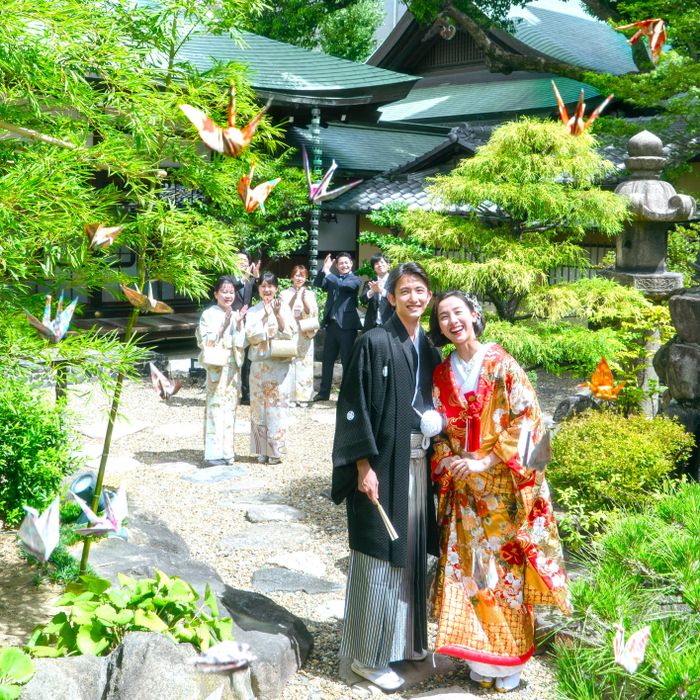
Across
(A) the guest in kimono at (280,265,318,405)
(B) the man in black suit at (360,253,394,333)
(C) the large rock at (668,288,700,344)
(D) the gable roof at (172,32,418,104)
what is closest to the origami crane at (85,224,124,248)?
(C) the large rock at (668,288,700,344)

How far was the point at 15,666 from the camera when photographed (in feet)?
9.48

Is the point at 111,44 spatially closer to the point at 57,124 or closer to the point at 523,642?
the point at 57,124

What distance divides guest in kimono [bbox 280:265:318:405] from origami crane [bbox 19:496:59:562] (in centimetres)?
733

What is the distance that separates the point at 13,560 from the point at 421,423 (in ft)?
8.06

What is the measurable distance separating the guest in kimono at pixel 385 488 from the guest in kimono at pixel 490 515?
0.52 feet

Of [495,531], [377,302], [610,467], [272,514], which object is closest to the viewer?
[495,531]

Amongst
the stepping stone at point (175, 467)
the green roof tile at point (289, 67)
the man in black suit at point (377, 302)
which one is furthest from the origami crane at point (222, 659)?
→ the green roof tile at point (289, 67)

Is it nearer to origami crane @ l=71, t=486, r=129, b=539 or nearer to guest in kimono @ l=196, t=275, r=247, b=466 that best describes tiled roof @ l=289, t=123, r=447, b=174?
guest in kimono @ l=196, t=275, r=247, b=466

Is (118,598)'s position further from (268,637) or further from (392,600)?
(392,600)

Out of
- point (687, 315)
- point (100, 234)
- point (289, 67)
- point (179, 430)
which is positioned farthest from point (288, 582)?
point (289, 67)

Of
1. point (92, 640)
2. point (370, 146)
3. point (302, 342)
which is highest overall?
point (370, 146)

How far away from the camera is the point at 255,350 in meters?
8.65

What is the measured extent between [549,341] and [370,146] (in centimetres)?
1318

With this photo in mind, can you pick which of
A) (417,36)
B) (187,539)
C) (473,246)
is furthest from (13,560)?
(417,36)
